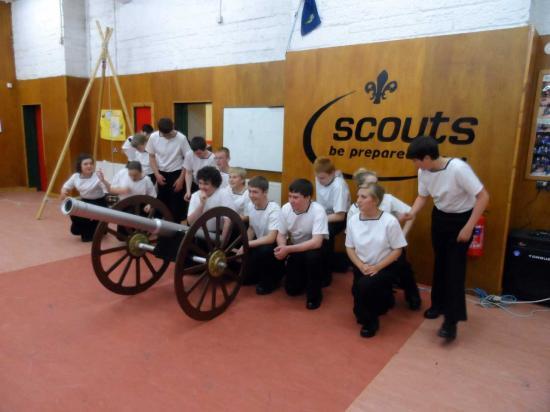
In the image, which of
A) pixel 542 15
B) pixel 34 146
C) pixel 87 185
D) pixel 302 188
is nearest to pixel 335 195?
pixel 302 188

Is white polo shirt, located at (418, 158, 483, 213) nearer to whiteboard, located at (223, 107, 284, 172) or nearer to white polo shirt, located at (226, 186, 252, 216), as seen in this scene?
white polo shirt, located at (226, 186, 252, 216)

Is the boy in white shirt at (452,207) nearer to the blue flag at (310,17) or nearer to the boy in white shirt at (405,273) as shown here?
the boy in white shirt at (405,273)

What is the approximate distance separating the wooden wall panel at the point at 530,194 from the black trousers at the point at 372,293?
162cm

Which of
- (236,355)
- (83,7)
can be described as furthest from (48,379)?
(83,7)

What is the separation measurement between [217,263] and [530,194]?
9.27ft

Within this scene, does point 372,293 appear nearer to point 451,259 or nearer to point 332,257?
point 451,259

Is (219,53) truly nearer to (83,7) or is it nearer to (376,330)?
(83,7)

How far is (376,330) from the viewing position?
2850mm

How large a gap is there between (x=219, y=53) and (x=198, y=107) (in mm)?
1048

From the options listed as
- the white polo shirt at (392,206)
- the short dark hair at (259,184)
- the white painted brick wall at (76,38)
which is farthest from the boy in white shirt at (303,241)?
the white painted brick wall at (76,38)

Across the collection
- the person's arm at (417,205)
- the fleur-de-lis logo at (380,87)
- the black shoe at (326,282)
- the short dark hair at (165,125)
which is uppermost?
the fleur-de-lis logo at (380,87)

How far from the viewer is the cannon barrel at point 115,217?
2.45 meters

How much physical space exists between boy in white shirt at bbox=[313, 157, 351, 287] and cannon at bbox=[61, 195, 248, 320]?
891mm

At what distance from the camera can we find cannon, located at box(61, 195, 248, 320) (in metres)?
2.67
